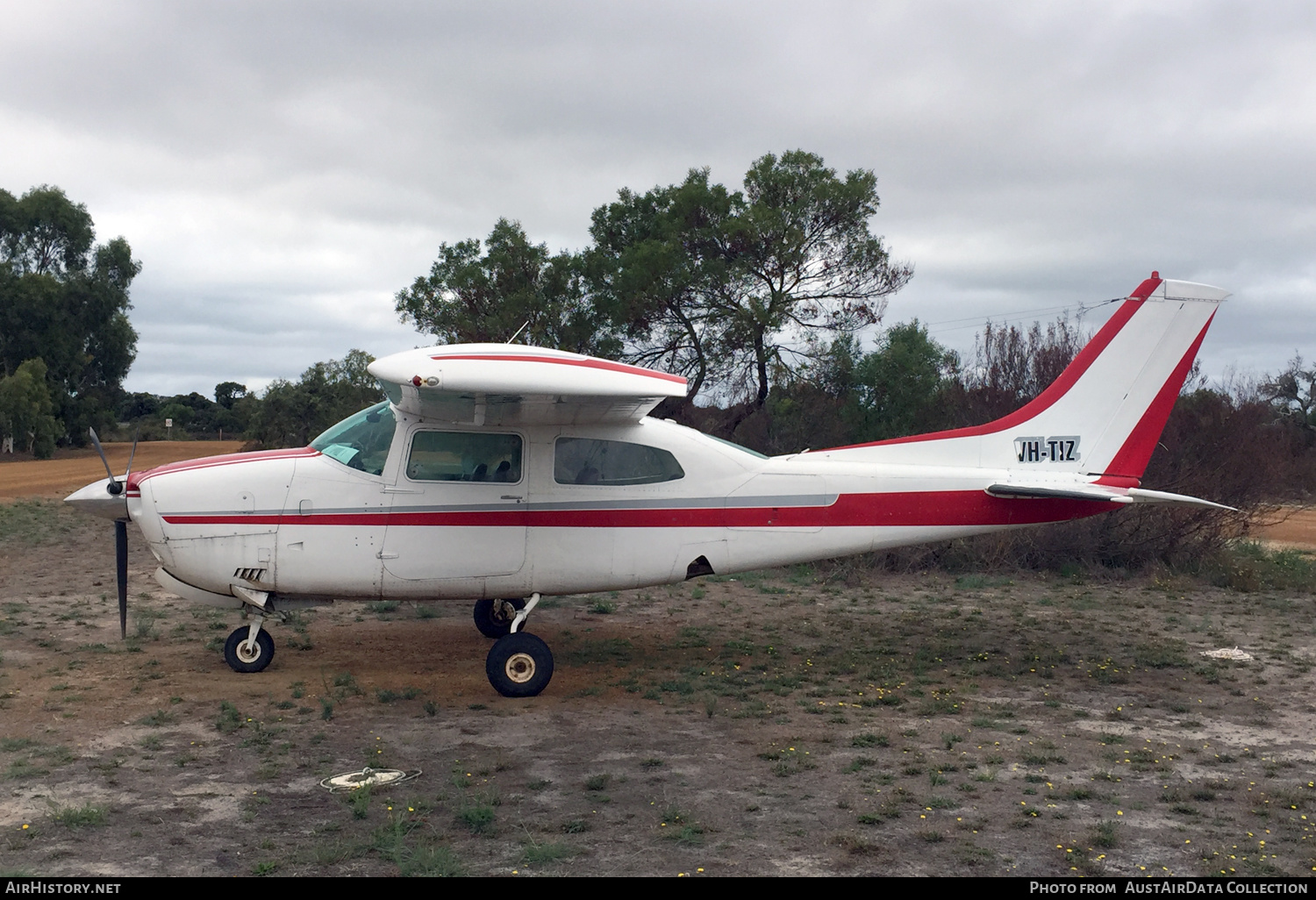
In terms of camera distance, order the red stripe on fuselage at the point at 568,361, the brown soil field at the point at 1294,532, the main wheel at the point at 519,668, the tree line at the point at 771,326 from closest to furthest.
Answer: the red stripe on fuselage at the point at 568,361
the main wheel at the point at 519,668
the tree line at the point at 771,326
the brown soil field at the point at 1294,532

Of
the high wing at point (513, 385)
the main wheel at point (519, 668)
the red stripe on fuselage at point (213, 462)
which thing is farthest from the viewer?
the red stripe on fuselage at point (213, 462)

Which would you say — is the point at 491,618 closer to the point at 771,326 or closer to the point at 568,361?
the point at 568,361

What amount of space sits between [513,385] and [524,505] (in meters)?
1.66

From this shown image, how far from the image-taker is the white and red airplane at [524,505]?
26.3 feet

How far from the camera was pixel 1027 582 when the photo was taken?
14242mm

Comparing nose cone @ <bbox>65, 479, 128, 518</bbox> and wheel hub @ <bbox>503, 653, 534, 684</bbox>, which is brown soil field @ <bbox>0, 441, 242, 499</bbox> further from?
wheel hub @ <bbox>503, 653, 534, 684</bbox>

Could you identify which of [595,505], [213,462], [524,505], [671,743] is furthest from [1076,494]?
[213,462]

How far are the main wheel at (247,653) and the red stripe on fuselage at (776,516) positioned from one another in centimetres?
118

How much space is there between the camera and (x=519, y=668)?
26.0 feet

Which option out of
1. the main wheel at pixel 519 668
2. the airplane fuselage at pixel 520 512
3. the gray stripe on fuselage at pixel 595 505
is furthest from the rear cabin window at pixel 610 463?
the main wheel at pixel 519 668

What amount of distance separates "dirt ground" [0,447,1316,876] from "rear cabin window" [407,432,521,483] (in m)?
1.87

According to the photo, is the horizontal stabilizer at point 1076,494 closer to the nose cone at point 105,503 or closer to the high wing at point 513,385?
the high wing at point 513,385

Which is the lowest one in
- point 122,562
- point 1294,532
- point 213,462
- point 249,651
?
point 1294,532
